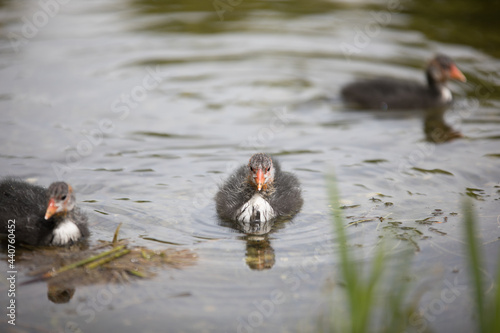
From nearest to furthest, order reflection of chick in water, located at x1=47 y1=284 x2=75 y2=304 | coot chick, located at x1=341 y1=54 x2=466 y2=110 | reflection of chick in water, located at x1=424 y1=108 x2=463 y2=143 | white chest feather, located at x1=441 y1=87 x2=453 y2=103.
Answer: reflection of chick in water, located at x1=47 y1=284 x2=75 y2=304
reflection of chick in water, located at x1=424 y1=108 x2=463 y2=143
coot chick, located at x1=341 y1=54 x2=466 y2=110
white chest feather, located at x1=441 y1=87 x2=453 y2=103

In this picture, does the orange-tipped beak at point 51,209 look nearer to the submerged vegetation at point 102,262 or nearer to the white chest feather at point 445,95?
the submerged vegetation at point 102,262

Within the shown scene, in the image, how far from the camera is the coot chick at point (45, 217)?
5.45 meters

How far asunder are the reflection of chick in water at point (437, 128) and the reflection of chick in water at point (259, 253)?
3.83 m

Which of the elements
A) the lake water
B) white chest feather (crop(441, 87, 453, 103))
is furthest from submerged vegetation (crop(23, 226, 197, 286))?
white chest feather (crop(441, 87, 453, 103))

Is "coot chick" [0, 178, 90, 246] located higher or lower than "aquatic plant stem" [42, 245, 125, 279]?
higher

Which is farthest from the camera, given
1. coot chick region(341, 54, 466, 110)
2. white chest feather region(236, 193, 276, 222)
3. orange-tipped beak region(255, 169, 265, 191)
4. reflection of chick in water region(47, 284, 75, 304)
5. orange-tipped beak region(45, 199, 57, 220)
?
coot chick region(341, 54, 466, 110)

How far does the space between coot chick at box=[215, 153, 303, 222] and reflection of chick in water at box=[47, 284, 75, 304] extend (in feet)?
6.16

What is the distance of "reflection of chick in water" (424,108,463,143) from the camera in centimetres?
859

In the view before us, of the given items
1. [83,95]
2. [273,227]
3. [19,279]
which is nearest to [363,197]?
[273,227]

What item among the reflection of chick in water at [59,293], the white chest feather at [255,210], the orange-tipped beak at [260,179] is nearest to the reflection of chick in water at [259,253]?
the white chest feather at [255,210]

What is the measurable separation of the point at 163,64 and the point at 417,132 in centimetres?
502

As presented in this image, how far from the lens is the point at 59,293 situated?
4945 mm

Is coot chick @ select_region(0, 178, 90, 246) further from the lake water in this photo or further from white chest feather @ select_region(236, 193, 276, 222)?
white chest feather @ select_region(236, 193, 276, 222)

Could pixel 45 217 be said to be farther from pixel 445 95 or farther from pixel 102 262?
pixel 445 95
